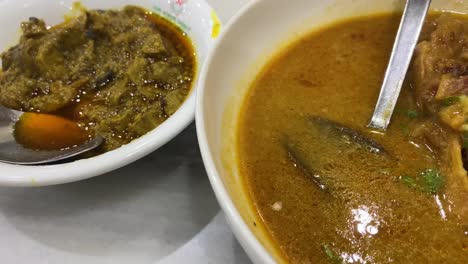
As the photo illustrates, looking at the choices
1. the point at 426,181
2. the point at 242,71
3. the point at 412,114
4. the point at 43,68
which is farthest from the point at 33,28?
the point at 426,181

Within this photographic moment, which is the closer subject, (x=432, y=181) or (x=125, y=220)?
(x=432, y=181)

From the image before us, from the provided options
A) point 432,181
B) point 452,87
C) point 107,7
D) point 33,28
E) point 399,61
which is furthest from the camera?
point 107,7

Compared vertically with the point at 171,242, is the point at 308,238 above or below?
above

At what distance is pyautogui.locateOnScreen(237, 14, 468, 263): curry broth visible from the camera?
54.2 inches

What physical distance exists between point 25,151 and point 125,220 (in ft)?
1.57

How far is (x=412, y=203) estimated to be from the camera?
4.81 feet

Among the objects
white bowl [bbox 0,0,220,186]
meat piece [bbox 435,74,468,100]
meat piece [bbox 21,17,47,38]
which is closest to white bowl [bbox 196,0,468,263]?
white bowl [bbox 0,0,220,186]

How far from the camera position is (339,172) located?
1.55 metres

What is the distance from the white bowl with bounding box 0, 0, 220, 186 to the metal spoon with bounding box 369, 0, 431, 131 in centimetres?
74

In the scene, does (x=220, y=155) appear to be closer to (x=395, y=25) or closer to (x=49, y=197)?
(x=49, y=197)

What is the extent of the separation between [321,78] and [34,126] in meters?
1.21

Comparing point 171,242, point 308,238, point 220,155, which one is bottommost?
point 171,242

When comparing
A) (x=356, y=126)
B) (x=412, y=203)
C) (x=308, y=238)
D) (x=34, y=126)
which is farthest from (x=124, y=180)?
(x=412, y=203)

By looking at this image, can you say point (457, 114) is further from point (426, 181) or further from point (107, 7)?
point (107, 7)
